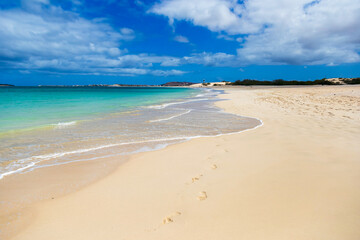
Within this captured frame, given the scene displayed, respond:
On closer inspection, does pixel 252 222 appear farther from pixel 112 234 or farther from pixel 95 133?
pixel 95 133

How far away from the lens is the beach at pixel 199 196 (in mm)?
2469

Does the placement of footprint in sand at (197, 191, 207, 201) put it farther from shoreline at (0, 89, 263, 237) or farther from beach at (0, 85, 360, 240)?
shoreline at (0, 89, 263, 237)

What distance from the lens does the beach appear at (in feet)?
8.10

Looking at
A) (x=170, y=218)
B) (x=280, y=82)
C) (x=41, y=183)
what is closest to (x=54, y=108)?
(x=41, y=183)

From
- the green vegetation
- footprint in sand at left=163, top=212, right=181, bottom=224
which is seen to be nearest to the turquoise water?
footprint in sand at left=163, top=212, right=181, bottom=224

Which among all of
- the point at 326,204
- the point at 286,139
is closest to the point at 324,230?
the point at 326,204

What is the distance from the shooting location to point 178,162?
4.83 meters

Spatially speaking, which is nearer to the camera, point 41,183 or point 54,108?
point 41,183

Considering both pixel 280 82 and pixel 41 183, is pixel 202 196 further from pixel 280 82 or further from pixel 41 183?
pixel 280 82

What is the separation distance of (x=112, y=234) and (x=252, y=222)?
1.76m

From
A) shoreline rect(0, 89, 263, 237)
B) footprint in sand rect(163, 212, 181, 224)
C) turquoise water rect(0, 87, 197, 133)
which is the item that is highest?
footprint in sand rect(163, 212, 181, 224)

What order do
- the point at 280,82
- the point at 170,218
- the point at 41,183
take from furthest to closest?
the point at 280,82 → the point at 41,183 → the point at 170,218

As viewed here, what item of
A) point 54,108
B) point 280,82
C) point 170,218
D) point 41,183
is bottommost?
point 54,108

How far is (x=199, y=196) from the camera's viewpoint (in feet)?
10.7
